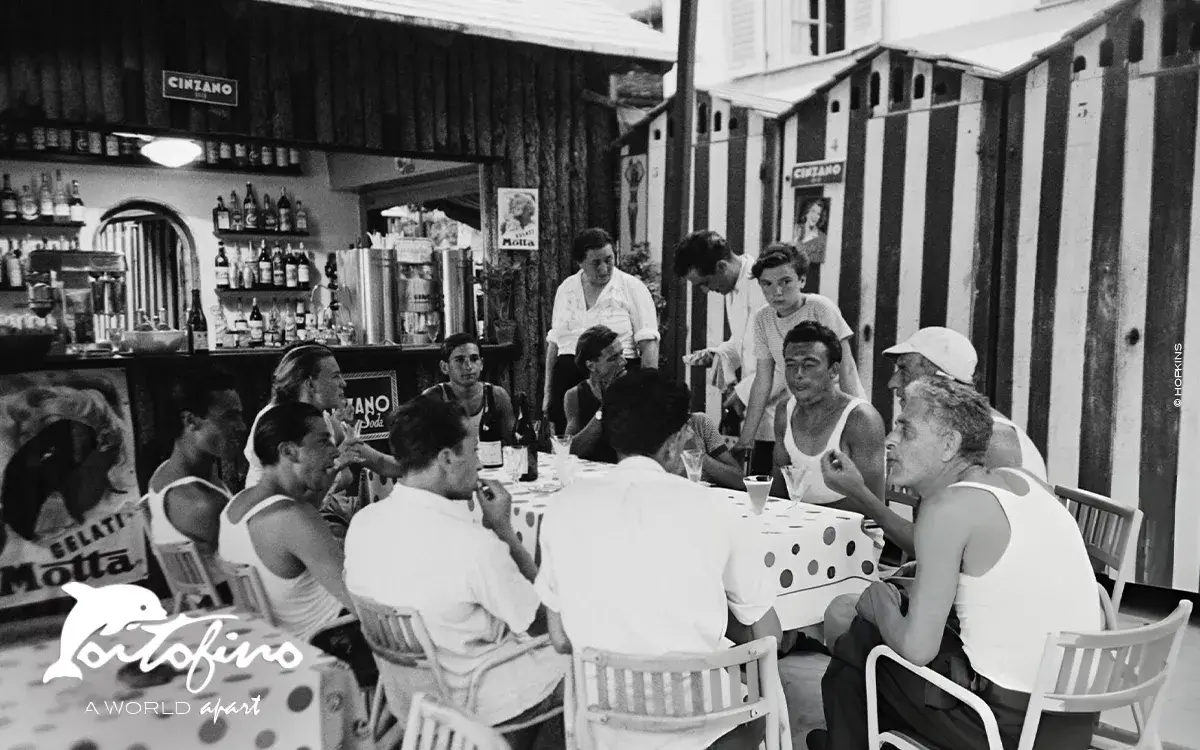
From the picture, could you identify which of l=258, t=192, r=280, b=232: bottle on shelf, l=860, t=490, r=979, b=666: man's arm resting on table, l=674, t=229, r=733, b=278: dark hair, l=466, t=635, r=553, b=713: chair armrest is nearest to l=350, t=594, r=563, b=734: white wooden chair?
l=466, t=635, r=553, b=713: chair armrest

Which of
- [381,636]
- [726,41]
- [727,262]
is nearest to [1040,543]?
[381,636]

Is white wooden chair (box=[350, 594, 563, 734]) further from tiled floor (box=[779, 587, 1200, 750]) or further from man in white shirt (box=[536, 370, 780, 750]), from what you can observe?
tiled floor (box=[779, 587, 1200, 750])

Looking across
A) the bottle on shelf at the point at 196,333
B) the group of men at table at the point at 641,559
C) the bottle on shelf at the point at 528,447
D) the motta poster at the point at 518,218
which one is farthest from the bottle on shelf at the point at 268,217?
the group of men at table at the point at 641,559

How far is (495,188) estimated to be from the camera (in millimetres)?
7215

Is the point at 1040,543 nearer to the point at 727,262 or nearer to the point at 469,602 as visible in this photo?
the point at 469,602

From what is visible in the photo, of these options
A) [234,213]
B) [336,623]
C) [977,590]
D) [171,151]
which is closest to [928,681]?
[977,590]

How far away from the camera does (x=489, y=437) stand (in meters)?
4.60

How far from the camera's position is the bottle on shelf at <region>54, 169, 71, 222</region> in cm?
788

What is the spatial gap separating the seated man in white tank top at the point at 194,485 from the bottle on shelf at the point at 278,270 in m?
5.72

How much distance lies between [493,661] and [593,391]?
2.29 meters

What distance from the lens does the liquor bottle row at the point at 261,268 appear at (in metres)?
8.71

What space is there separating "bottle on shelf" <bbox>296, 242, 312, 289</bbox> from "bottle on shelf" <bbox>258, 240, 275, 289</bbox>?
0.82 ft

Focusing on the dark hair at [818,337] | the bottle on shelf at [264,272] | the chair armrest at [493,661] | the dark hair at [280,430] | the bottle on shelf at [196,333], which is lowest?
the chair armrest at [493,661]

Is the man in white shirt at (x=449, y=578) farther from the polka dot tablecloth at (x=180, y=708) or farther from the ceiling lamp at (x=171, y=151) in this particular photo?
the ceiling lamp at (x=171, y=151)
